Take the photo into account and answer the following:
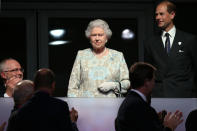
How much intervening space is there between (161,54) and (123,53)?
0.59 meters

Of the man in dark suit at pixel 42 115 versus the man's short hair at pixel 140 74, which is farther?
the man's short hair at pixel 140 74

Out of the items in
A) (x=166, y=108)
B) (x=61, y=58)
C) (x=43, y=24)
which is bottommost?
(x=166, y=108)

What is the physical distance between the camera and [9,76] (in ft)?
23.0

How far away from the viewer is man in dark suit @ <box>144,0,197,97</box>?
7.05 m

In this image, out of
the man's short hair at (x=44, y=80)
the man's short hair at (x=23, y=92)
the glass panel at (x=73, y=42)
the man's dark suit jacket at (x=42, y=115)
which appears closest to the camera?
the man's dark suit jacket at (x=42, y=115)

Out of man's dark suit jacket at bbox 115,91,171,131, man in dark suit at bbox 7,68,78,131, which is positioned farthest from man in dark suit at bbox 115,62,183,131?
man in dark suit at bbox 7,68,78,131

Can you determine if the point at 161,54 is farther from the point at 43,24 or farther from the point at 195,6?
the point at 43,24

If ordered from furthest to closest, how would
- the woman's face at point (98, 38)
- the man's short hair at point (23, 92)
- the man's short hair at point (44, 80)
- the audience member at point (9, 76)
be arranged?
the audience member at point (9, 76)
the woman's face at point (98, 38)
the man's short hair at point (23, 92)
the man's short hair at point (44, 80)

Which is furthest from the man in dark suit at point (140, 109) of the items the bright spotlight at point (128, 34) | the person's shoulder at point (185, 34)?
the bright spotlight at point (128, 34)

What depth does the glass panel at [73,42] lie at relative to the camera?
7.44m

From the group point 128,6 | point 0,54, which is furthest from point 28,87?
point 128,6

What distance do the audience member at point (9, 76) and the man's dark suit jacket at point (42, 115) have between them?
7.94ft

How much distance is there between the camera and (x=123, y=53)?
7.44 meters

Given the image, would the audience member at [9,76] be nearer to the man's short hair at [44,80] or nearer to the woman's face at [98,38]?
the woman's face at [98,38]
